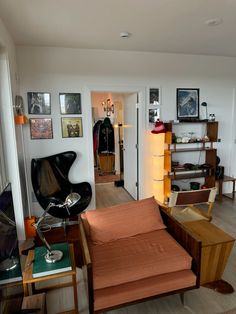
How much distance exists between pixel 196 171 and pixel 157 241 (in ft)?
→ 8.10

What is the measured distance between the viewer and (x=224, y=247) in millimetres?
1918

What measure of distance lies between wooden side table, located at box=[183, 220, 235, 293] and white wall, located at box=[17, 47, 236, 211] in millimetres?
1938

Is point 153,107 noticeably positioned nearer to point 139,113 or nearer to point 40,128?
point 139,113

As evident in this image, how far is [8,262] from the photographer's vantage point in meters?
1.20

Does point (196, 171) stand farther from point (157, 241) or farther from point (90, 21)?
point (90, 21)

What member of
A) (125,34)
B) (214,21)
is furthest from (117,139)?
(214,21)

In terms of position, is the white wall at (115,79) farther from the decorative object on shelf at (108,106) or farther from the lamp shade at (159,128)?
the decorative object on shelf at (108,106)

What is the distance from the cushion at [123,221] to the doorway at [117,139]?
189 cm

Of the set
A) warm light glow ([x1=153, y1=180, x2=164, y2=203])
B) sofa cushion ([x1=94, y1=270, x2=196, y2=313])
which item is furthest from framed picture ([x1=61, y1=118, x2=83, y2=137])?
sofa cushion ([x1=94, y1=270, x2=196, y2=313])

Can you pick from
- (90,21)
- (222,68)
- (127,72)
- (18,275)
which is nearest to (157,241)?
(18,275)

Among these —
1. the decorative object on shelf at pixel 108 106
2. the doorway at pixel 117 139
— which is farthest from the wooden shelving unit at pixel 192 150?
the decorative object on shelf at pixel 108 106

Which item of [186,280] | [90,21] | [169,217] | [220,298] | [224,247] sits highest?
[90,21]

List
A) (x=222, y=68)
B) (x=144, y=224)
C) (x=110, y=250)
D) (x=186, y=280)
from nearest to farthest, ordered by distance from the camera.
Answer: (x=186, y=280)
(x=110, y=250)
(x=144, y=224)
(x=222, y=68)

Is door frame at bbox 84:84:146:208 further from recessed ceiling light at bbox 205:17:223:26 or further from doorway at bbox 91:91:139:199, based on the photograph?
recessed ceiling light at bbox 205:17:223:26
